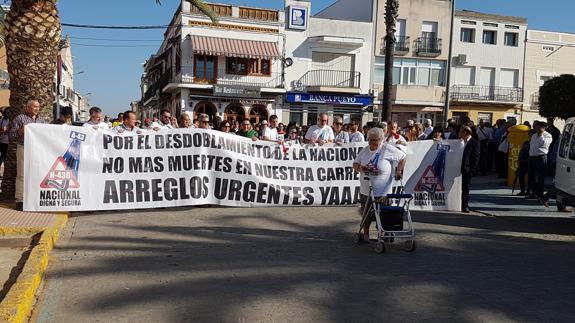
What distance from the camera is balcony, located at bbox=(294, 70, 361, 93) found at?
35.5 m

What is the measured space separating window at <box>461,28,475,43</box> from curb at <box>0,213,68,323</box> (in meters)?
37.5

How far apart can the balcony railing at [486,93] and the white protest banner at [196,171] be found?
30.7 meters

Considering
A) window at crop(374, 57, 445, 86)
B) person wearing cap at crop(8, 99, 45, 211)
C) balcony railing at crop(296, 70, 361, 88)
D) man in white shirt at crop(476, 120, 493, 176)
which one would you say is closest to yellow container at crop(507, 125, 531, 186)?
man in white shirt at crop(476, 120, 493, 176)

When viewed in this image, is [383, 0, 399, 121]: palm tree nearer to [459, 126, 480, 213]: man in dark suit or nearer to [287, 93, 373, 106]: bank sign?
[459, 126, 480, 213]: man in dark suit

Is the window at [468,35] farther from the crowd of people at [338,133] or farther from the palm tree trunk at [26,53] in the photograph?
the palm tree trunk at [26,53]

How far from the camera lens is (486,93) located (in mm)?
39969

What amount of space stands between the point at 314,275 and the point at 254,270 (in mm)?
652

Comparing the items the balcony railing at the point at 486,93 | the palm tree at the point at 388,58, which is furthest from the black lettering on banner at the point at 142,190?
the balcony railing at the point at 486,93

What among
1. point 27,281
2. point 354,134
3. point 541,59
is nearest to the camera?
point 27,281

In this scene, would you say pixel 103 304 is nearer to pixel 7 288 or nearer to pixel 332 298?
pixel 7 288

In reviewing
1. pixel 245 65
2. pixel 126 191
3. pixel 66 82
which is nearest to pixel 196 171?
pixel 126 191

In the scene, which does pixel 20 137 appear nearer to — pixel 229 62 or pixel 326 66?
pixel 229 62

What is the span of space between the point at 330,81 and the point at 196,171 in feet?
90.5

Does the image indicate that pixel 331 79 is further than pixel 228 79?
Yes
